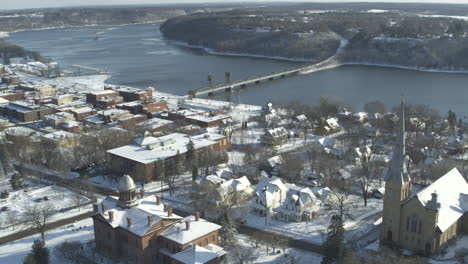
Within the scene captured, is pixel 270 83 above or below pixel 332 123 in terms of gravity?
below

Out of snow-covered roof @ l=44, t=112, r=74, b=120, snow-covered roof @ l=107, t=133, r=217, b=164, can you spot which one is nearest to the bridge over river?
snow-covered roof @ l=44, t=112, r=74, b=120

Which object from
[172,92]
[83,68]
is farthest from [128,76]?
[172,92]

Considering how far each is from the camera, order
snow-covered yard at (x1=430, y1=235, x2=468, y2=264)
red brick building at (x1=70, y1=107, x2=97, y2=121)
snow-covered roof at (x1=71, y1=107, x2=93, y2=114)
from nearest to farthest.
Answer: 1. snow-covered yard at (x1=430, y1=235, x2=468, y2=264)
2. red brick building at (x1=70, y1=107, x2=97, y2=121)
3. snow-covered roof at (x1=71, y1=107, x2=93, y2=114)

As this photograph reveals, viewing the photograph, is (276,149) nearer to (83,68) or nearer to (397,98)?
(397,98)

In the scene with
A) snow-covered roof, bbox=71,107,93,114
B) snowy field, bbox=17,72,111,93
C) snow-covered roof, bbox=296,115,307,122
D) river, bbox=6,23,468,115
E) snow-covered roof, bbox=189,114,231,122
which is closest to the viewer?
snow-covered roof, bbox=296,115,307,122

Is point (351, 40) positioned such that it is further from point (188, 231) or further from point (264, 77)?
point (188, 231)

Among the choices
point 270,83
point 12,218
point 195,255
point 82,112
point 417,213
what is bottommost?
point 270,83

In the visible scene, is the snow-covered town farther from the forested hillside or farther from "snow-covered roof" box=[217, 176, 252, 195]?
the forested hillside

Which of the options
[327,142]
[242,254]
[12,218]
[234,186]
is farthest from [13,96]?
[242,254]
